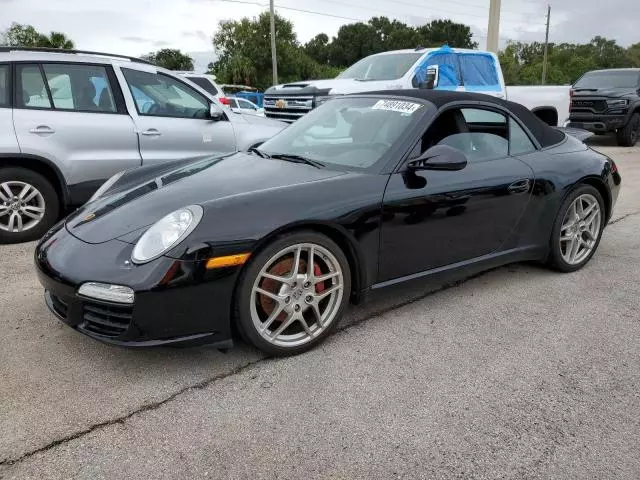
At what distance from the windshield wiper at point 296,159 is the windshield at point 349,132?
3 cm

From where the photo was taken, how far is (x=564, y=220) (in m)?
4.09

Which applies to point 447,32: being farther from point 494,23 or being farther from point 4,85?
point 4,85

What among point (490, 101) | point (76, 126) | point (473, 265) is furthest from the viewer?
point (76, 126)

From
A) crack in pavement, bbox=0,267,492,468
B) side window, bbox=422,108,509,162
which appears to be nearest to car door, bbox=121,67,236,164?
side window, bbox=422,108,509,162

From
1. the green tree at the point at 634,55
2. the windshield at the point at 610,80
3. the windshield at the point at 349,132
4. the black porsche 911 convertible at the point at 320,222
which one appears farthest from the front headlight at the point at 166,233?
→ the green tree at the point at 634,55

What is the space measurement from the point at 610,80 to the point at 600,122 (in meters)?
1.66

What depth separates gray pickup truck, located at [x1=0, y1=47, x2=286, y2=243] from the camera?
4820mm

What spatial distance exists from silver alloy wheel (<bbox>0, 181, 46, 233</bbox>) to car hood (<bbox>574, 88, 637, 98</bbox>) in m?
12.6

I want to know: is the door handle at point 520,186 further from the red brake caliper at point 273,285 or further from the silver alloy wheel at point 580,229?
the red brake caliper at point 273,285

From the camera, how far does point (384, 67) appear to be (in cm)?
957

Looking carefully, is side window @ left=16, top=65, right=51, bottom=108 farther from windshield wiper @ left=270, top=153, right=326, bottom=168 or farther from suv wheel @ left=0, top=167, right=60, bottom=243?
windshield wiper @ left=270, top=153, right=326, bottom=168

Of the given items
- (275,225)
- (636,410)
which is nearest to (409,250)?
(275,225)

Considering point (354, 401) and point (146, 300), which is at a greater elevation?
point (146, 300)

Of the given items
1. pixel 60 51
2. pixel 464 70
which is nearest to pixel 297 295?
pixel 60 51
